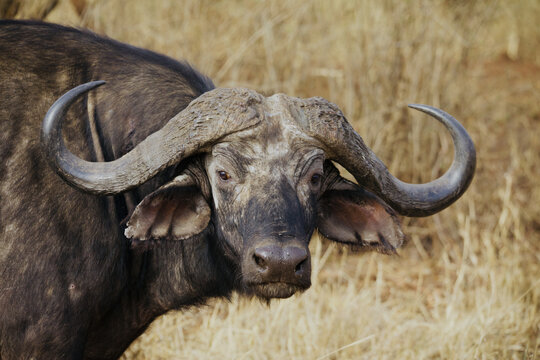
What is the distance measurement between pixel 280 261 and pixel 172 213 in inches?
29.4

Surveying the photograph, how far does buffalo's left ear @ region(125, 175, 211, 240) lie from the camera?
10.4ft

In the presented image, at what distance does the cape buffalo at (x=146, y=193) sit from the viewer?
301cm

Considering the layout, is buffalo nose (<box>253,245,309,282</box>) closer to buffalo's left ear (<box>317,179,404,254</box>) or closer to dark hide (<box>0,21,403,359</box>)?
dark hide (<box>0,21,403,359</box>)

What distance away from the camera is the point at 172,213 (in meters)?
3.32

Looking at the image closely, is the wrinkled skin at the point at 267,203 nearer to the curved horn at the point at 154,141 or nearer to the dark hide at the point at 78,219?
the curved horn at the point at 154,141

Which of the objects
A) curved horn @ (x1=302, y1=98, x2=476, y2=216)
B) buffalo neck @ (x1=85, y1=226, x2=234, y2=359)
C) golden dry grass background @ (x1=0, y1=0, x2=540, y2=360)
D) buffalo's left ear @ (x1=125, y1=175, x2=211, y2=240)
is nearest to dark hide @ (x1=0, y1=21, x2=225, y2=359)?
buffalo neck @ (x1=85, y1=226, x2=234, y2=359)

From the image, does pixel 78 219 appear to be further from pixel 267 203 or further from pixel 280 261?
pixel 280 261

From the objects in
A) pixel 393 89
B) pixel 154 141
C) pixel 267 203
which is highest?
pixel 393 89

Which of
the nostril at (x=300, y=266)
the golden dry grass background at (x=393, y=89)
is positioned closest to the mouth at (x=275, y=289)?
the nostril at (x=300, y=266)

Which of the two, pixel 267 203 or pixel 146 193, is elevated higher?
pixel 267 203

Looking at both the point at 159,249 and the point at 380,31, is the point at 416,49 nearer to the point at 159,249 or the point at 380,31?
the point at 380,31

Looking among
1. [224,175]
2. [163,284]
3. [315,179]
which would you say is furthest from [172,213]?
[315,179]

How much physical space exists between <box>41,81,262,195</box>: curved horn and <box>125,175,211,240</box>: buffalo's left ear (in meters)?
0.20

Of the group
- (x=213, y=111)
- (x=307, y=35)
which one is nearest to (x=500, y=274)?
(x=307, y=35)
